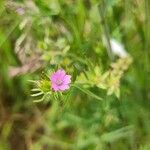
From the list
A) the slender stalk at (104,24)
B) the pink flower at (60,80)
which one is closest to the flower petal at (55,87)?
the pink flower at (60,80)

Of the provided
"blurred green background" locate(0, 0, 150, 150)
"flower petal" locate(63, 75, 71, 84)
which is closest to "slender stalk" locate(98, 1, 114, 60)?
"blurred green background" locate(0, 0, 150, 150)

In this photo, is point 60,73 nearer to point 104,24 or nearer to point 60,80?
point 60,80

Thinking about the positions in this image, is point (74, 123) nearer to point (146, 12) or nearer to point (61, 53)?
point (61, 53)

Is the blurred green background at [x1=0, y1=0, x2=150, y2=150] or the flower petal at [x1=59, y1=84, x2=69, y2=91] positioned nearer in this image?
the flower petal at [x1=59, y1=84, x2=69, y2=91]

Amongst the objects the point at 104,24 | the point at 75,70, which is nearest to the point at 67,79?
the point at 75,70

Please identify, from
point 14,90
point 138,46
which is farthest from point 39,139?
point 138,46

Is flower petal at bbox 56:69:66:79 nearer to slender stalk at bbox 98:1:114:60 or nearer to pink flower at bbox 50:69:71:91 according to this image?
pink flower at bbox 50:69:71:91

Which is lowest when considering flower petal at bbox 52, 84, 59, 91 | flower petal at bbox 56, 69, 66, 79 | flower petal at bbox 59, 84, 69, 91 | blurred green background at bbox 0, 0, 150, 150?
blurred green background at bbox 0, 0, 150, 150
